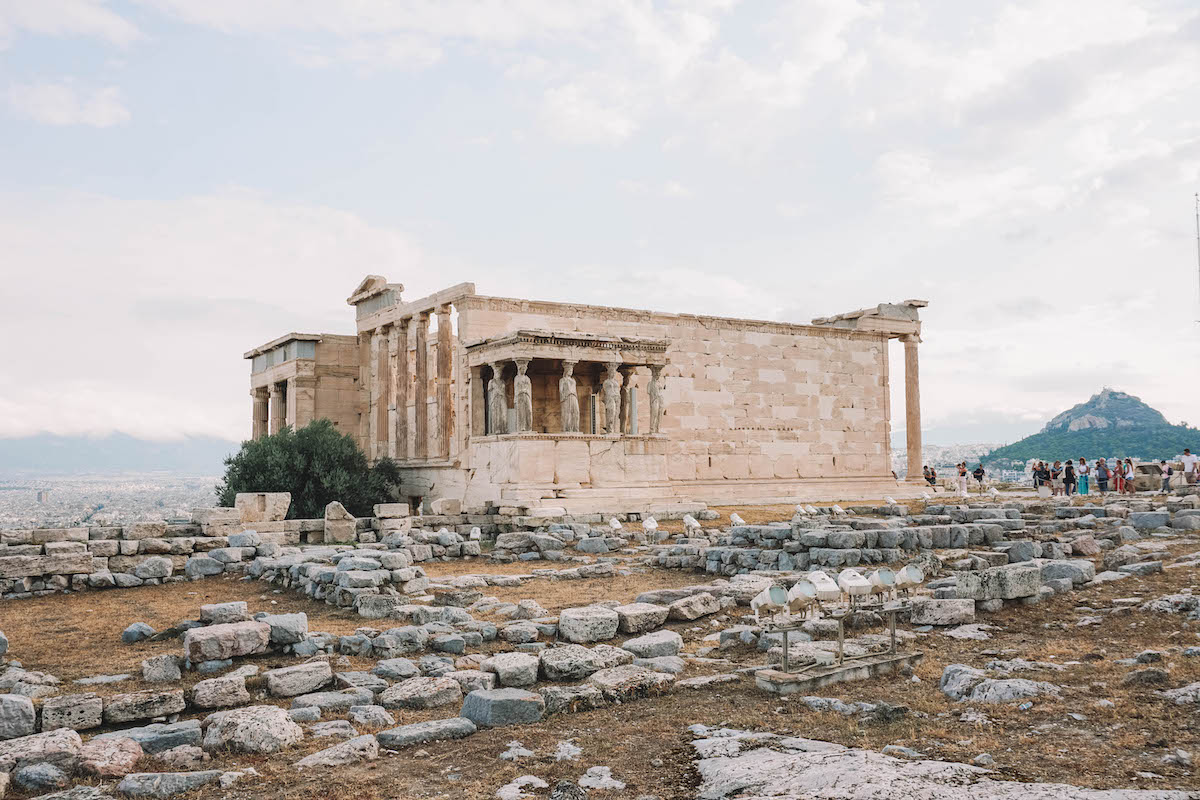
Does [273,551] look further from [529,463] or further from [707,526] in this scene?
[707,526]

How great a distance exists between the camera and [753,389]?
29234 mm

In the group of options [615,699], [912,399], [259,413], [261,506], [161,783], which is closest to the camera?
[161,783]

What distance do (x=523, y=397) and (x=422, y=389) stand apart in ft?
17.8

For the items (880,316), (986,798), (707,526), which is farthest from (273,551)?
(880,316)

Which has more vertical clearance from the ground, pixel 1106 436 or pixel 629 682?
pixel 1106 436

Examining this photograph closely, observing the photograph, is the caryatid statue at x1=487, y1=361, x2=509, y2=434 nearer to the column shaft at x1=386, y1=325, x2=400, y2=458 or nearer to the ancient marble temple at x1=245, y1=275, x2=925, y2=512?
the ancient marble temple at x1=245, y1=275, x2=925, y2=512

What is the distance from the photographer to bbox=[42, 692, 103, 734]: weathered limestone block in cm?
631

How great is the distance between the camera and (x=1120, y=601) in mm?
9500

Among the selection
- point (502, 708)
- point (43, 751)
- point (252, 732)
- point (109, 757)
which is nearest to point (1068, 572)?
point (502, 708)

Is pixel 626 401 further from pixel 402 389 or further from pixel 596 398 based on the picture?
pixel 402 389

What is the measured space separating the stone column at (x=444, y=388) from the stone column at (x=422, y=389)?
510 mm

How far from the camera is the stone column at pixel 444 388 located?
26.4m

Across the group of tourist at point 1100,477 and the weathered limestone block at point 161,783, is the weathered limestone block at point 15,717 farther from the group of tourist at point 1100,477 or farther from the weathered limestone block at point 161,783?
the group of tourist at point 1100,477

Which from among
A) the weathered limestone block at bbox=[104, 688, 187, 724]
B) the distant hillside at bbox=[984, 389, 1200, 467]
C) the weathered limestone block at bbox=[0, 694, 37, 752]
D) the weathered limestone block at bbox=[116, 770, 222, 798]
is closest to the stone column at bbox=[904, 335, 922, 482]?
the weathered limestone block at bbox=[104, 688, 187, 724]
